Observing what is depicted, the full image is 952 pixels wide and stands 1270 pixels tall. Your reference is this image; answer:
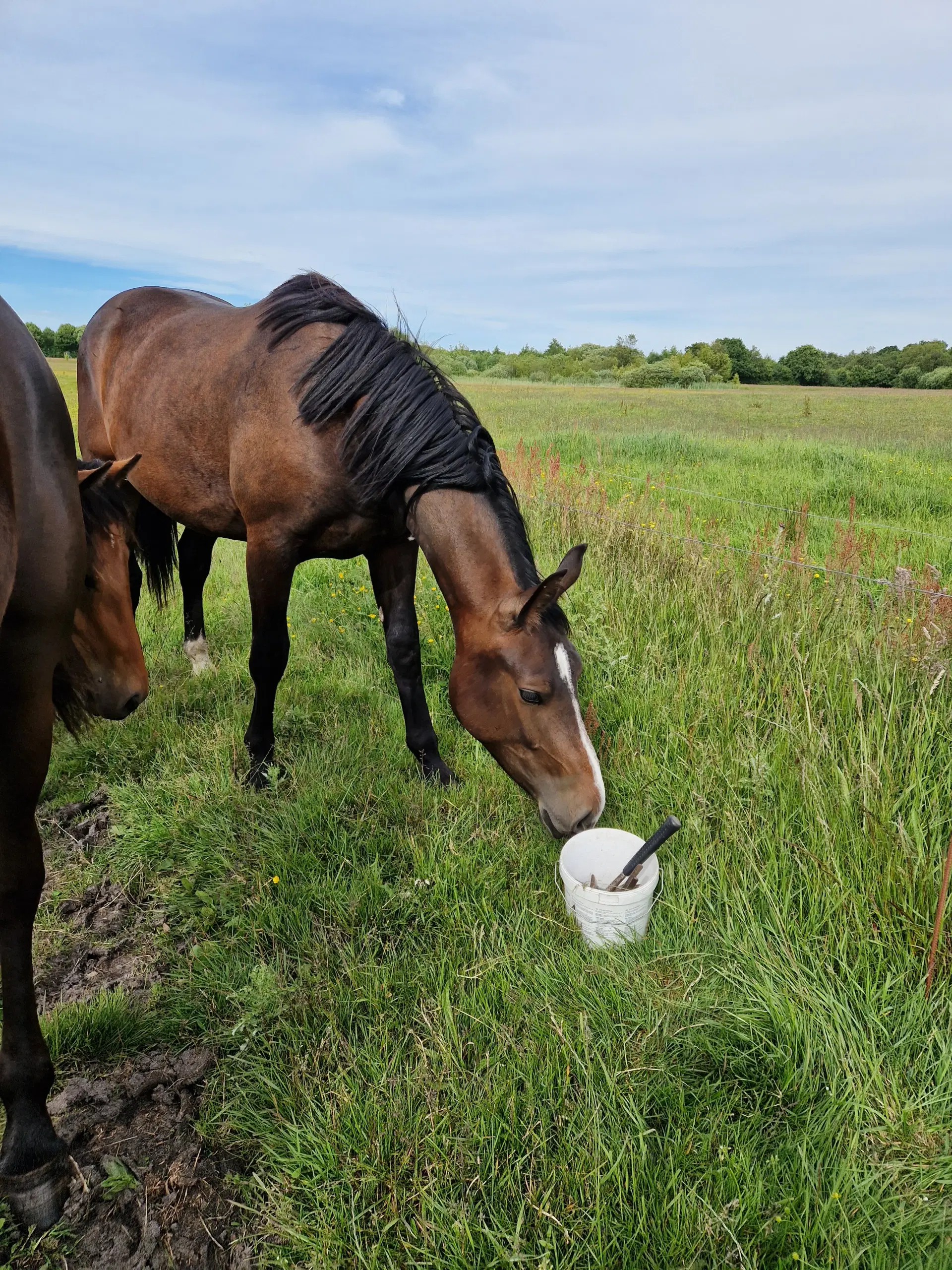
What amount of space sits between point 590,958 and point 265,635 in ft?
6.95

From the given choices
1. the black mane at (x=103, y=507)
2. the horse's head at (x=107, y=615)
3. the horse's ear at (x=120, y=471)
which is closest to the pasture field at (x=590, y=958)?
the horse's head at (x=107, y=615)

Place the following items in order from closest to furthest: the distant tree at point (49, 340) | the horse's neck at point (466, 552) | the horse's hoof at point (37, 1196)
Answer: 1. the horse's hoof at point (37, 1196)
2. the horse's neck at point (466, 552)
3. the distant tree at point (49, 340)

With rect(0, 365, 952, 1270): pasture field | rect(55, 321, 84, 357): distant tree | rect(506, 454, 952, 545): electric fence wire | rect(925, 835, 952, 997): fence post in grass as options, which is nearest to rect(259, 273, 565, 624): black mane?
rect(0, 365, 952, 1270): pasture field

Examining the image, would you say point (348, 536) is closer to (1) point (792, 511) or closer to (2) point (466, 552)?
(2) point (466, 552)

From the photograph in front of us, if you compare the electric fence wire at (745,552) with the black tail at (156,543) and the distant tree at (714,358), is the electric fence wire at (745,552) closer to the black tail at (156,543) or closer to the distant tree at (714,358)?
the black tail at (156,543)

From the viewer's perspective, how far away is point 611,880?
2.57 m

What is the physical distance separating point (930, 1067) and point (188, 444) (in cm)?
392

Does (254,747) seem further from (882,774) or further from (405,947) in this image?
(882,774)

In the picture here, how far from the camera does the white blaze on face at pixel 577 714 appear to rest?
2.51m

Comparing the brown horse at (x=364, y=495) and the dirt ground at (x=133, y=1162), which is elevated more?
the brown horse at (x=364, y=495)

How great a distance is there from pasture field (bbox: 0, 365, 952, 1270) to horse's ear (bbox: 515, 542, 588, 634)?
2.92 feet

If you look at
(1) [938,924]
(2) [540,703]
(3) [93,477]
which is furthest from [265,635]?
(1) [938,924]

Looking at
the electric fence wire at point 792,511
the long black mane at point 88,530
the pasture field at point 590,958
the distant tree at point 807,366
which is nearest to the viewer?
the pasture field at point 590,958

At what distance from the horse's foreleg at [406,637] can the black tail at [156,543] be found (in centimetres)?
193
